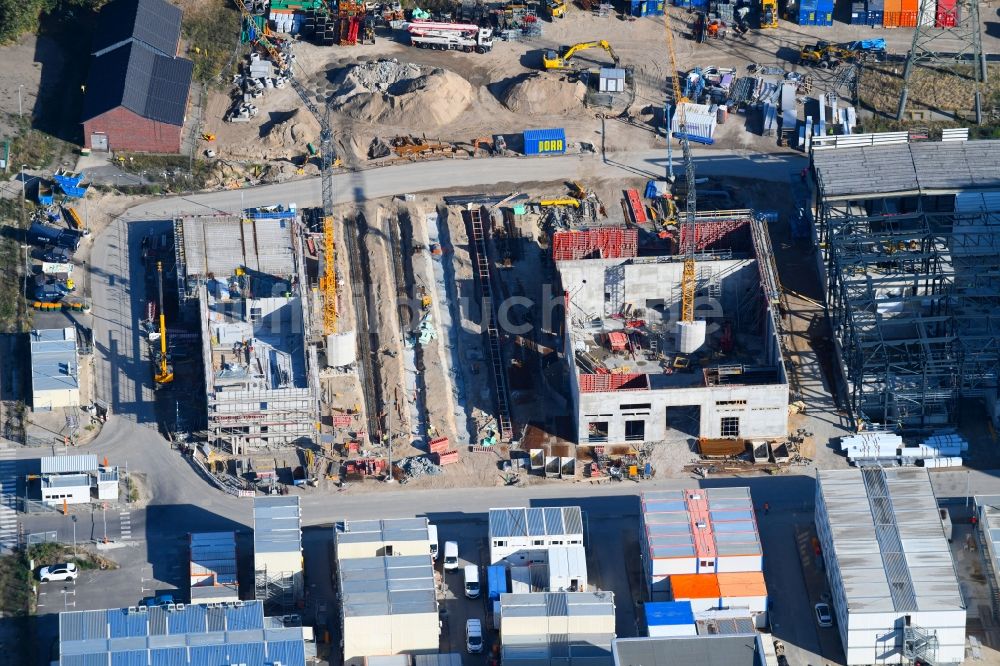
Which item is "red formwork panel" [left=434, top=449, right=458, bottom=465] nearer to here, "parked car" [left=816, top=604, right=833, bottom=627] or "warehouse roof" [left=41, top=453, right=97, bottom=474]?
"warehouse roof" [left=41, top=453, right=97, bottom=474]

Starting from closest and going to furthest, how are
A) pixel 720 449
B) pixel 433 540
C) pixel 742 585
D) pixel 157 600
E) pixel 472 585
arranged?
pixel 742 585 < pixel 157 600 < pixel 472 585 < pixel 433 540 < pixel 720 449

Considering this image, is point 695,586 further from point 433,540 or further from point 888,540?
point 433,540

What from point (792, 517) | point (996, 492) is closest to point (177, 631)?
point (792, 517)

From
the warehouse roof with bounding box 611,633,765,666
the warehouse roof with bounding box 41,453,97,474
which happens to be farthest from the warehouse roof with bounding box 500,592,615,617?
the warehouse roof with bounding box 41,453,97,474

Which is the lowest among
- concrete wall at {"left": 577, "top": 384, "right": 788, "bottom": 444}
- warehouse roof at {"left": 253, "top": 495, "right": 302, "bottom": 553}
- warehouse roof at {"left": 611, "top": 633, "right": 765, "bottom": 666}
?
warehouse roof at {"left": 611, "top": 633, "right": 765, "bottom": 666}

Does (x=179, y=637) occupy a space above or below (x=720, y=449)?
below

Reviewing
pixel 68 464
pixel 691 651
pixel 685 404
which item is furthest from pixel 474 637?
pixel 68 464
